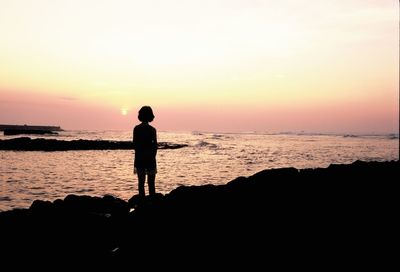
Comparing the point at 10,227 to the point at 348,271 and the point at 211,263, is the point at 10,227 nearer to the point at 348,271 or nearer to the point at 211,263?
the point at 211,263

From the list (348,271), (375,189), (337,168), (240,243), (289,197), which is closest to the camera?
(348,271)

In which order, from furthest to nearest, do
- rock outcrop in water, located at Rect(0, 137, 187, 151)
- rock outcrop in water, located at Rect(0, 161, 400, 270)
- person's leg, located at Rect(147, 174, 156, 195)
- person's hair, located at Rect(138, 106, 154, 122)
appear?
1. rock outcrop in water, located at Rect(0, 137, 187, 151)
2. person's leg, located at Rect(147, 174, 156, 195)
3. person's hair, located at Rect(138, 106, 154, 122)
4. rock outcrop in water, located at Rect(0, 161, 400, 270)

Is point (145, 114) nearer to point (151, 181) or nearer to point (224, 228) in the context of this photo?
point (151, 181)

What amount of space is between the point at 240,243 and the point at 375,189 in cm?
579

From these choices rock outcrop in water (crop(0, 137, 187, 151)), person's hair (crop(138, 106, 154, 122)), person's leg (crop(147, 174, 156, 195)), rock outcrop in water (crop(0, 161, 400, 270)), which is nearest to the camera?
rock outcrop in water (crop(0, 161, 400, 270))

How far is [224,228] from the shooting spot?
7371 millimetres

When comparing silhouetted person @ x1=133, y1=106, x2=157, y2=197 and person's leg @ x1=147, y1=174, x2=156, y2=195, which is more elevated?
silhouetted person @ x1=133, y1=106, x2=157, y2=197

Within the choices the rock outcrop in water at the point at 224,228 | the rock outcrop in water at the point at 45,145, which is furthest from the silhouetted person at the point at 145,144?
the rock outcrop in water at the point at 45,145

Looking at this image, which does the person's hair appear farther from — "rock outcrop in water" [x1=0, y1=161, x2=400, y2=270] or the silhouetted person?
"rock outcrop in water" [x1=0, y1=161, x2=400, y2=270]

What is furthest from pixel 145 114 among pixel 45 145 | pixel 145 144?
pixel 45 145

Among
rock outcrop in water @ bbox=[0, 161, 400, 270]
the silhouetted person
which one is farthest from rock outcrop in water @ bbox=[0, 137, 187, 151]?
rock outcrop in water @ bbox=[0, 161, 400, 270]

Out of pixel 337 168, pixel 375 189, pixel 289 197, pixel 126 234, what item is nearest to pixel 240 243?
pixel 126 234

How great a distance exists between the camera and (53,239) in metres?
7.20

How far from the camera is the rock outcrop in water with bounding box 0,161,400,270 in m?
6.21
